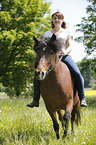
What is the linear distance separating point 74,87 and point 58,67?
80 cm

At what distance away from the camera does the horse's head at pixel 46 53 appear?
8.96 ft

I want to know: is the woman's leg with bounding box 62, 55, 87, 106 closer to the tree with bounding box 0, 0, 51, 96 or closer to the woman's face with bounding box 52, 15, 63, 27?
the woman's face with bounding box 52, 15, 63, 27

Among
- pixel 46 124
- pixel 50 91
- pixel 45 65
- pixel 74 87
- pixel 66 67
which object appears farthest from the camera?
pixel 46 124

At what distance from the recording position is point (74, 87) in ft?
12.4

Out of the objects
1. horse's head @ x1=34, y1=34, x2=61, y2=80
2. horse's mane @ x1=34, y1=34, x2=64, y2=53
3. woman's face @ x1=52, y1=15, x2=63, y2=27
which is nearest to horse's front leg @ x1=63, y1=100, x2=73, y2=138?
horse's head @ x1=34, y1=34, x2=61, y2=80

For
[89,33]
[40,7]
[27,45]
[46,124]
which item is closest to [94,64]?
[89,33]

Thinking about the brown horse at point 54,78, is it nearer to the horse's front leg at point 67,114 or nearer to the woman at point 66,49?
the horse's front leg at point 67,114

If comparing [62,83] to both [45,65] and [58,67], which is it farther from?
[45,65]

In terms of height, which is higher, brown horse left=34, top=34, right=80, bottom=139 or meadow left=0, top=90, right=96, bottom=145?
brown horse left=34, top=34, right=80, bottom=139

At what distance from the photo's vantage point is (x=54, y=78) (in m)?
3.19

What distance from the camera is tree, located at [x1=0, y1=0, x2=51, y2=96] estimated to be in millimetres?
13830

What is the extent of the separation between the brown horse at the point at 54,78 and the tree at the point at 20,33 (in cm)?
1032

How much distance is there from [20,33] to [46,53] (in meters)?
11.4

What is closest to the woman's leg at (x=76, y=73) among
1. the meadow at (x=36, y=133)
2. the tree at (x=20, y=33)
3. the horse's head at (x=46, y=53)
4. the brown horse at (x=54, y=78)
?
the brown horse at (x=54, y=78)
